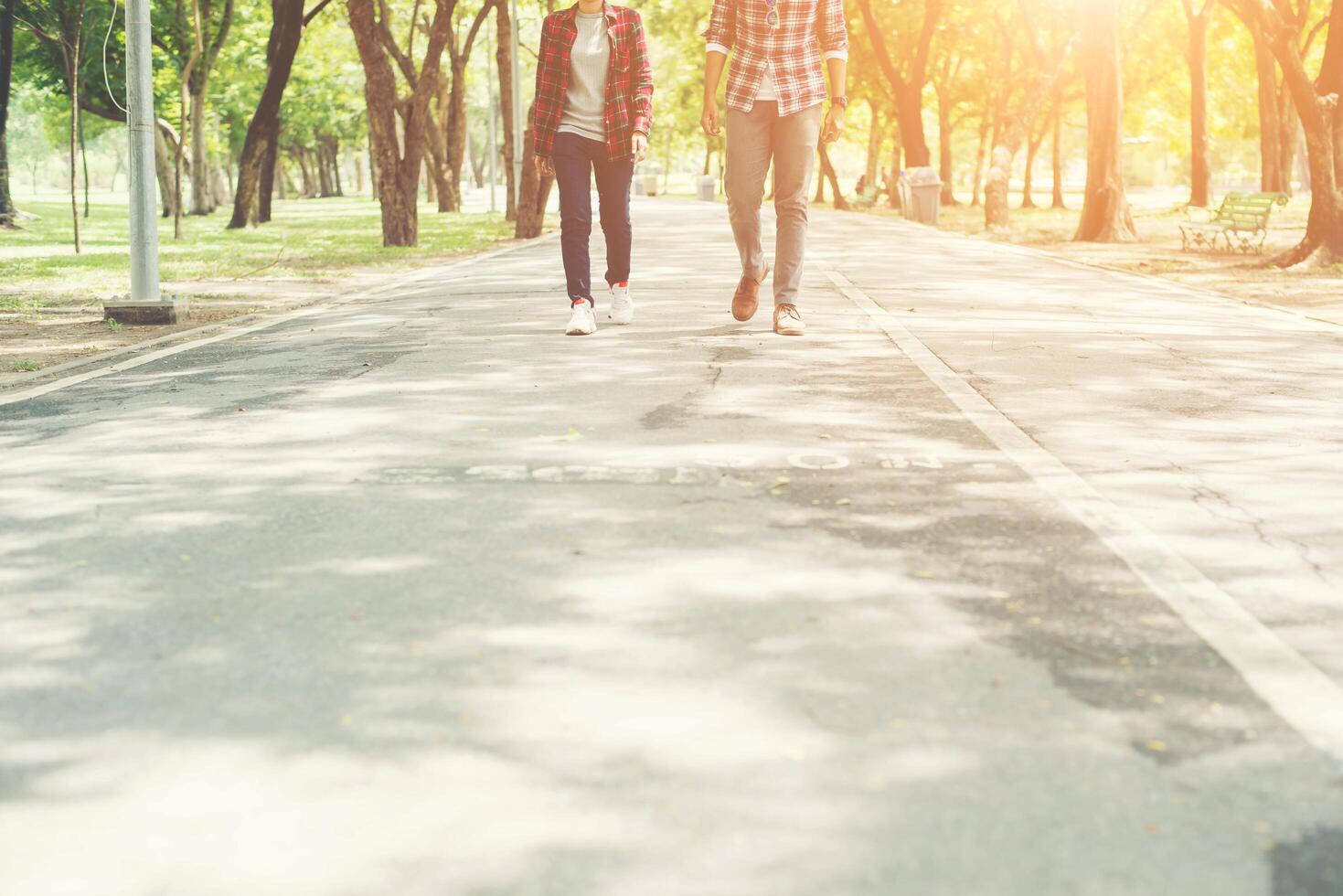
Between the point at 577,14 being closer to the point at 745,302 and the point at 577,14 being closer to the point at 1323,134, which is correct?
the point at 745,302

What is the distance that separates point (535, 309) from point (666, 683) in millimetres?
8542

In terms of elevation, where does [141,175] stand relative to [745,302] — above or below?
above

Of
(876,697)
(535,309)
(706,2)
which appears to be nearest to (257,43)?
(706,2)

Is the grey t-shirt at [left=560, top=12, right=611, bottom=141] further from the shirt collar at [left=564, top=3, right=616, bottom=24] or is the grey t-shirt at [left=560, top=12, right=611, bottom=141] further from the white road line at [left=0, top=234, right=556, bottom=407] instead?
the white road line at [left=0, top=234, right=556, bottom=407]

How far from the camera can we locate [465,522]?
486 cm

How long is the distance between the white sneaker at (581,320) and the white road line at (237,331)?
219 centimetres

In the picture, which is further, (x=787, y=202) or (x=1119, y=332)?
(x=1119, y=332)

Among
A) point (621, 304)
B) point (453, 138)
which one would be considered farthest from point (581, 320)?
point (453, 138)

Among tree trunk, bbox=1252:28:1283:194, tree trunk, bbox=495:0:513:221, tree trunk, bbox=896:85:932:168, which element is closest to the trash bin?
tree trunk, bbox=896:85:932:168

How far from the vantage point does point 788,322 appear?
9672 millimetres

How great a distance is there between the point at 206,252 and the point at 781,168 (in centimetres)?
1418

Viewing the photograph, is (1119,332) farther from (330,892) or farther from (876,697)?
(330,892)

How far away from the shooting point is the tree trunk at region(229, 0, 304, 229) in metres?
32.9

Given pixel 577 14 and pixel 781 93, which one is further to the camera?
pixel 577 14
